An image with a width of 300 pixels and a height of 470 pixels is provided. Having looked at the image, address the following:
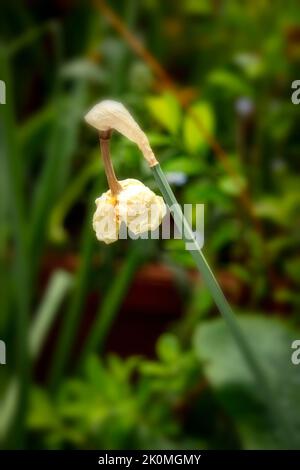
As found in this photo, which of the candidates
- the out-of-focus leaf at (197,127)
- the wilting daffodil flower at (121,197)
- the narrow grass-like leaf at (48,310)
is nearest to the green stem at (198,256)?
the wilting daffodil flower at (121,197)

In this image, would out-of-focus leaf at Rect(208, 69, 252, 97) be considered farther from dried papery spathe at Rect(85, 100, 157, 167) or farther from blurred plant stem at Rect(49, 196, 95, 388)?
dried papery spathe at Rect(85, 100, 157, 167)

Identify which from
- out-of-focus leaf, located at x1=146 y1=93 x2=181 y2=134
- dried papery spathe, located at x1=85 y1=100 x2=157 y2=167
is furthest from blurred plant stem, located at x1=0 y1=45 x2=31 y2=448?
dried papery spathe, located at x1=85 y1=100 x2=157 y2=167

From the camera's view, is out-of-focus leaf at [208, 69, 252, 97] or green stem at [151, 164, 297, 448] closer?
green stem at [151, 164, 297, 448]

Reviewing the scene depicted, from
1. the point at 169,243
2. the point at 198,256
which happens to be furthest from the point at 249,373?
the point at 198,256

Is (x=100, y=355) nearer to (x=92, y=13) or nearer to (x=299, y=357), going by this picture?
(x=299, y=357)

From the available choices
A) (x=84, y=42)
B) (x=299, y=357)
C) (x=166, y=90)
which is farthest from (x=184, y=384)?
(x=84, y=42)

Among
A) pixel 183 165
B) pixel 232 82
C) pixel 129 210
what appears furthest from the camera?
pixel 232 82

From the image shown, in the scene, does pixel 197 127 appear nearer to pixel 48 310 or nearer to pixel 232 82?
pixel 232 82

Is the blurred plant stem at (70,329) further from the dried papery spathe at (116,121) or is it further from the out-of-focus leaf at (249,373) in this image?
the dried papery spathe at (116,121)
